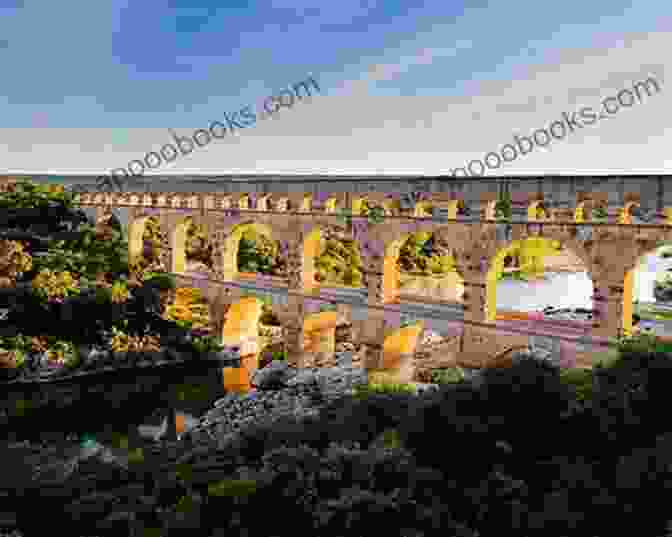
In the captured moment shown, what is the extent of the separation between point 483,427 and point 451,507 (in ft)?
4.19

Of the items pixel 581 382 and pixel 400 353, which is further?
pixel 400 353

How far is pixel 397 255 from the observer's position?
50.7 ft

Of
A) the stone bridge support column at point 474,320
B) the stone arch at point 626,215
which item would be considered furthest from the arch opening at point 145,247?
the stone arch at point 626,215

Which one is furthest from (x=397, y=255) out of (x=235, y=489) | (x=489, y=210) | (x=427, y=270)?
(x=427, y=270)

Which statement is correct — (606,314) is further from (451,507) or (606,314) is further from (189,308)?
(189,308)

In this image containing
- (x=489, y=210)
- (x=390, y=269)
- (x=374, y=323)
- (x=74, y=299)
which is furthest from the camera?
(x=74, y=299)

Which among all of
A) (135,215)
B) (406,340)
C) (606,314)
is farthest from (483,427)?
(135,215)

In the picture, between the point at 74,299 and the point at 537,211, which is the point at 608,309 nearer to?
the point at 537,211

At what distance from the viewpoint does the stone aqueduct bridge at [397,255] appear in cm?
1196

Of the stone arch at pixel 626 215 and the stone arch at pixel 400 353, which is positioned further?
Answer: the stone arch at pixel 400 353

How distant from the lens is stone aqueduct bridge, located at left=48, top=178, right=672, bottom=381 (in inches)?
471

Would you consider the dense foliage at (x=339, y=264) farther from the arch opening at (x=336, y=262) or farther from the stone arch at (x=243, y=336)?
the stone arch at (x=243, y=336)

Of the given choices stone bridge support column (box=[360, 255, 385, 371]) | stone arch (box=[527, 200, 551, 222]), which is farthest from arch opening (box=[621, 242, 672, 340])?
stone bridge support column (box=[360, 255, 385, 371])

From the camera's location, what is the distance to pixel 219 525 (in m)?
A: 4.82
